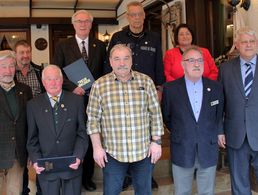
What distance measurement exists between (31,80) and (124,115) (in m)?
1.06

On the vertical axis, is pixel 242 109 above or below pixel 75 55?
below

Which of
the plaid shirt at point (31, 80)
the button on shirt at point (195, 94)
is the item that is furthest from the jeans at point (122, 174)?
the plaid shirt at point (31, 80)

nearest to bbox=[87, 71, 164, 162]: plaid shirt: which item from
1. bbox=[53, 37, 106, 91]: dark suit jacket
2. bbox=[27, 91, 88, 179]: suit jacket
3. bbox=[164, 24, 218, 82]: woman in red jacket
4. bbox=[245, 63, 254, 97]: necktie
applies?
bbox=[27, 91, 88, 179]: suit jacket

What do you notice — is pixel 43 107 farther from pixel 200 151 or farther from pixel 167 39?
pixel 167 39

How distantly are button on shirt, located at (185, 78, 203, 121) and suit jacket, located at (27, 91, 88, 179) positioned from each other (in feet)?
2.40

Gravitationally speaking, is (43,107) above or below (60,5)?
below

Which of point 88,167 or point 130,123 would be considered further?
point 88,167

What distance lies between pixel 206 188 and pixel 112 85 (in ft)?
3.10

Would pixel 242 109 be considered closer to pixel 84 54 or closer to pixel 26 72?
pixel 84 54

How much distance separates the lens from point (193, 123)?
2352mm

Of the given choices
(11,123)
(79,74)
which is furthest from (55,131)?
(79,74)

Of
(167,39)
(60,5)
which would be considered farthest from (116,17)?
(167,39)

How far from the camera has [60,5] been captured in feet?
27.8

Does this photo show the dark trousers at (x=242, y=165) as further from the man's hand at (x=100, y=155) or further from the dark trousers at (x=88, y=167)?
the dark trousers at (x=88, y=167)
